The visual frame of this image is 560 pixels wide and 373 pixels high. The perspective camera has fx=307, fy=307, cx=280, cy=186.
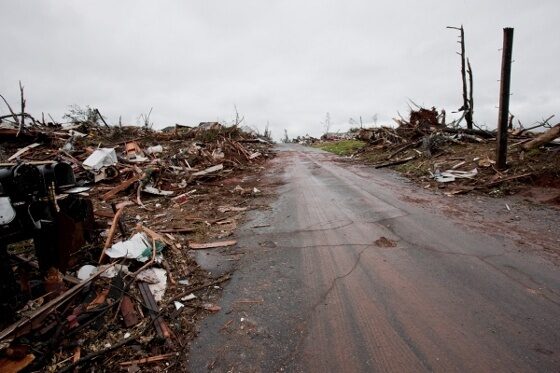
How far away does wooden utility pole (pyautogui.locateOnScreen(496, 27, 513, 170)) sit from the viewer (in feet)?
28.3

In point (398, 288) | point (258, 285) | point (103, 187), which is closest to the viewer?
point (398, 288)

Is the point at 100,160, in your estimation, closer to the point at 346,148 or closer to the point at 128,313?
the point at 128,313

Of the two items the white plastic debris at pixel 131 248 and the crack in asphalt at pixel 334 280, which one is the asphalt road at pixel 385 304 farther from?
the white plastic debris at pixel 131 248

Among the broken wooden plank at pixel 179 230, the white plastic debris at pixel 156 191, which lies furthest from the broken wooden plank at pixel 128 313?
the white plastic debris at pixel 156 191

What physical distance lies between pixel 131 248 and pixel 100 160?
25.3 ft

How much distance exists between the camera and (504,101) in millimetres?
8766

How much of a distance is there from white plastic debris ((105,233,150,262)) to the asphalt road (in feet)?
4.29

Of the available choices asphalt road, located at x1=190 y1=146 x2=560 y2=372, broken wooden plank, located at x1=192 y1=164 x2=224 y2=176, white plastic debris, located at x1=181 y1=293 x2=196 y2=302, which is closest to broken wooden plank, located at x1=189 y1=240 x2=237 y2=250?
asphalt road, located at x1=190 y1=146 x2=560 y2=372

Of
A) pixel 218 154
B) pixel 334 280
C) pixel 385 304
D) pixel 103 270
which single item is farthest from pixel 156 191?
pixel 385 304

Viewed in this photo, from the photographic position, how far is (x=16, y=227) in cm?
278

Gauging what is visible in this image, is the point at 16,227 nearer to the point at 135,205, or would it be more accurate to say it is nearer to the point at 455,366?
the point at 455,366

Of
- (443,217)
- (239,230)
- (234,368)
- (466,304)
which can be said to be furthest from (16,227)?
(443,217)

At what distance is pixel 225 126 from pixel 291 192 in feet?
40.1

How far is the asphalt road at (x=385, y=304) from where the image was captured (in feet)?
7.90
